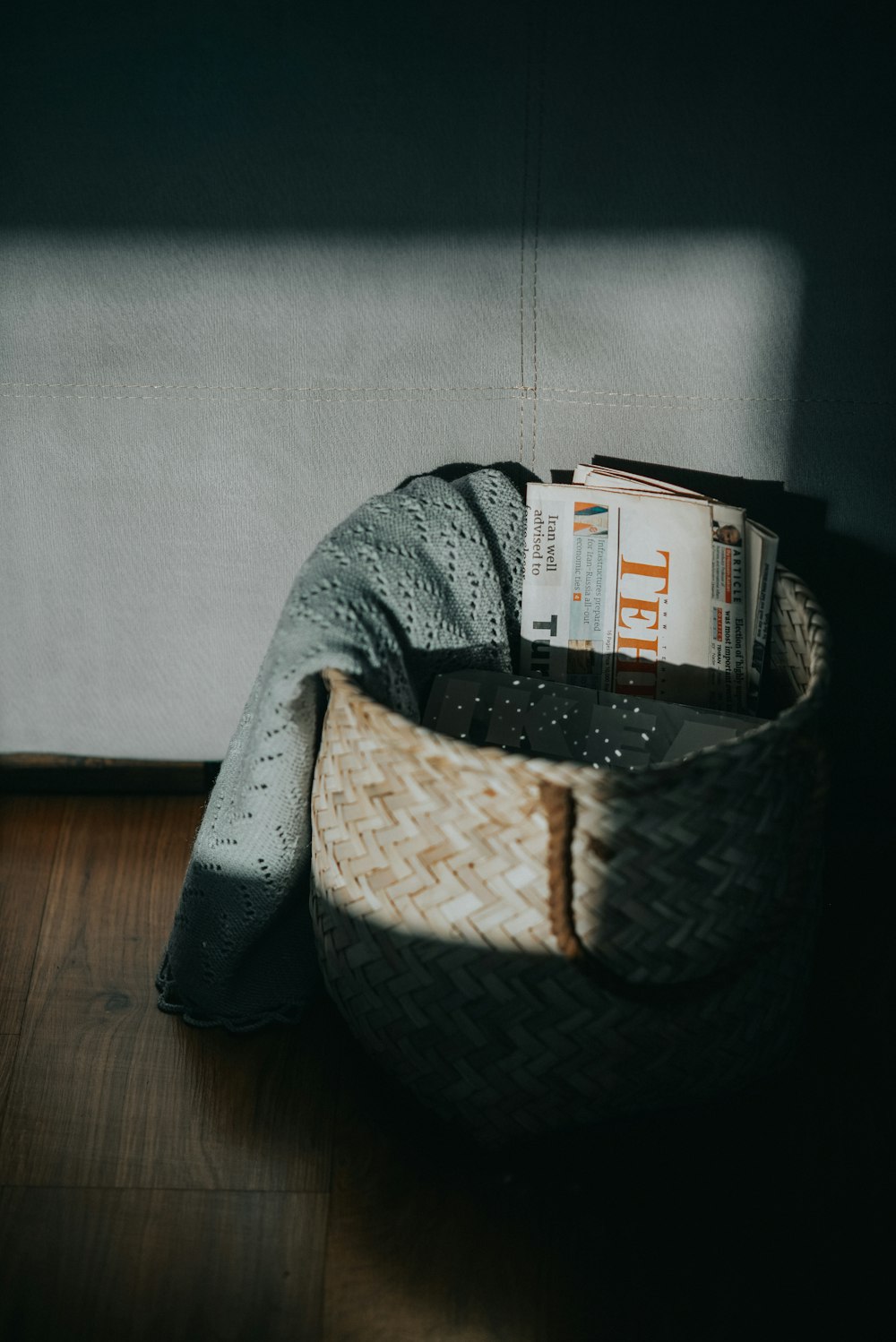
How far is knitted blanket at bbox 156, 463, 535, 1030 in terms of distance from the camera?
0.85 m

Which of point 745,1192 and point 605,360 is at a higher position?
point 605,360

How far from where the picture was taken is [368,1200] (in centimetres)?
81

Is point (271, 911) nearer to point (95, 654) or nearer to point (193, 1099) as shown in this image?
point (193, 1099)

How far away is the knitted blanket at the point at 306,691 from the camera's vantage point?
847 mm

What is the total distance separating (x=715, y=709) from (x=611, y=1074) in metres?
0.33

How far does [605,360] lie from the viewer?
1.01 m

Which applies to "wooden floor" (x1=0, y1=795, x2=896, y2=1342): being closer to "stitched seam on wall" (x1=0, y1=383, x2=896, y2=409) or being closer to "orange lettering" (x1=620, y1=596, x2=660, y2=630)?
"orange lettering" (x1=620, y1=596, x2=660, y2=630)

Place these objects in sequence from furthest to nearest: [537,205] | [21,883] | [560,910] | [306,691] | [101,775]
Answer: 1. [101,775]
2. [21,883]
3. [537,205]
4. [306,691]
5. [560,910]

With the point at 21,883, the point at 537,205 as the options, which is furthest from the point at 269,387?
the point at 21,883

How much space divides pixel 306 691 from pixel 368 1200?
0.38 metres

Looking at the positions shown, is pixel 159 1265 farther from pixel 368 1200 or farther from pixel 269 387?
pixel 269 387

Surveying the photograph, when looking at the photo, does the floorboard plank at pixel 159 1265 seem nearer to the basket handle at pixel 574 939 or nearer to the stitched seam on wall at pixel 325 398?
the basket handle at pixel 574 939

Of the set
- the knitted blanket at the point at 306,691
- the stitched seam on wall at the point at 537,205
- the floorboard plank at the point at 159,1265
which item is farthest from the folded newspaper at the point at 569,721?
the floorboard plank at the point at 159,1265

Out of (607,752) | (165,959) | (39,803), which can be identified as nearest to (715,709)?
(607,752)
